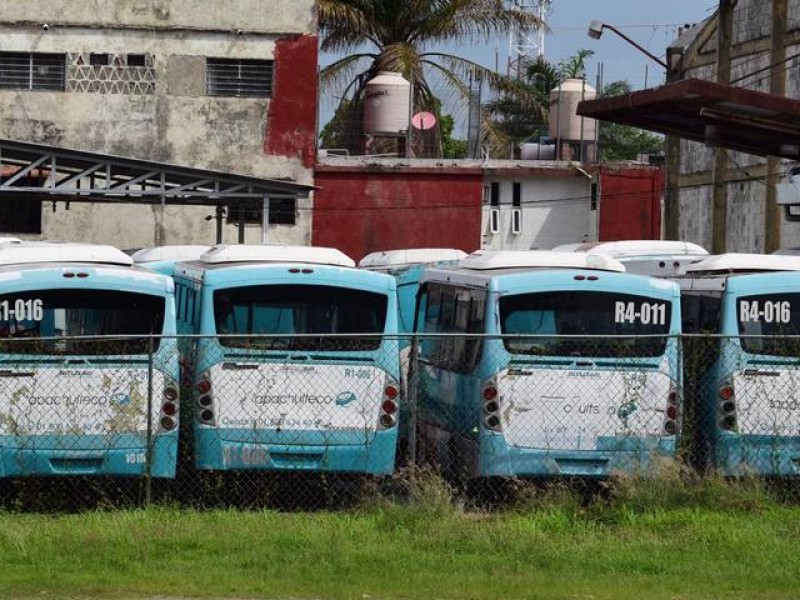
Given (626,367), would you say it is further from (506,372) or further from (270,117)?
(270,117)

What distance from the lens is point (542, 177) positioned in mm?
46500

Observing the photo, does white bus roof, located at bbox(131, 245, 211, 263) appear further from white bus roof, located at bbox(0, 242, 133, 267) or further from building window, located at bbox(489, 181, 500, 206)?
building window, located at bbox(489, 181, 500, 206)

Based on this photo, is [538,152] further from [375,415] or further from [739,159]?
[375,415]

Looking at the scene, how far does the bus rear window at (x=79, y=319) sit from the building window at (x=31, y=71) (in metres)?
29.2

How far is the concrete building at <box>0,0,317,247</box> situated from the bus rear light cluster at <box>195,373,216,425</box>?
28.0m

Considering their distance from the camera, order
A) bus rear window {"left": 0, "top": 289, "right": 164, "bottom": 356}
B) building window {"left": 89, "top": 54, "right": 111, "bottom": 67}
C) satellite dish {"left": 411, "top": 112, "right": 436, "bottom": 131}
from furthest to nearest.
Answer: satellite dish {"left": 411, "top": 112, "right": 436, "bottom": 131}
building window {"left": 89, "top": 54, "right": 111, "bottom": 67}
bus rear window {"left": 0, "top": 289, "right": 164, "bottom": 356}

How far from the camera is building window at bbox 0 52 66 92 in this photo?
4362 cm

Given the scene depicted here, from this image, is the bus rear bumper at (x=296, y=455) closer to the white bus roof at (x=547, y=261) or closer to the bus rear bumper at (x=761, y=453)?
the white bus roof at (x=547, y=261)

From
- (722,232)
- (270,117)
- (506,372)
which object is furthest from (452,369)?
(270,117)

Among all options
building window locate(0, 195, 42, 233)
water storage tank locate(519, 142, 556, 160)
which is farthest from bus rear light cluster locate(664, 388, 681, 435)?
water storage tank locate(519, 142, 556, 160)

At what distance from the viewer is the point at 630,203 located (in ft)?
→ 153

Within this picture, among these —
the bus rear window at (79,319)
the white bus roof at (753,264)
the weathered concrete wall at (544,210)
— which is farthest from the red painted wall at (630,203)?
the bus rear window at (79,319)

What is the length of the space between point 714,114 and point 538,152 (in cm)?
2678

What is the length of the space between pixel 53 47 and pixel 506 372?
1209 inches
